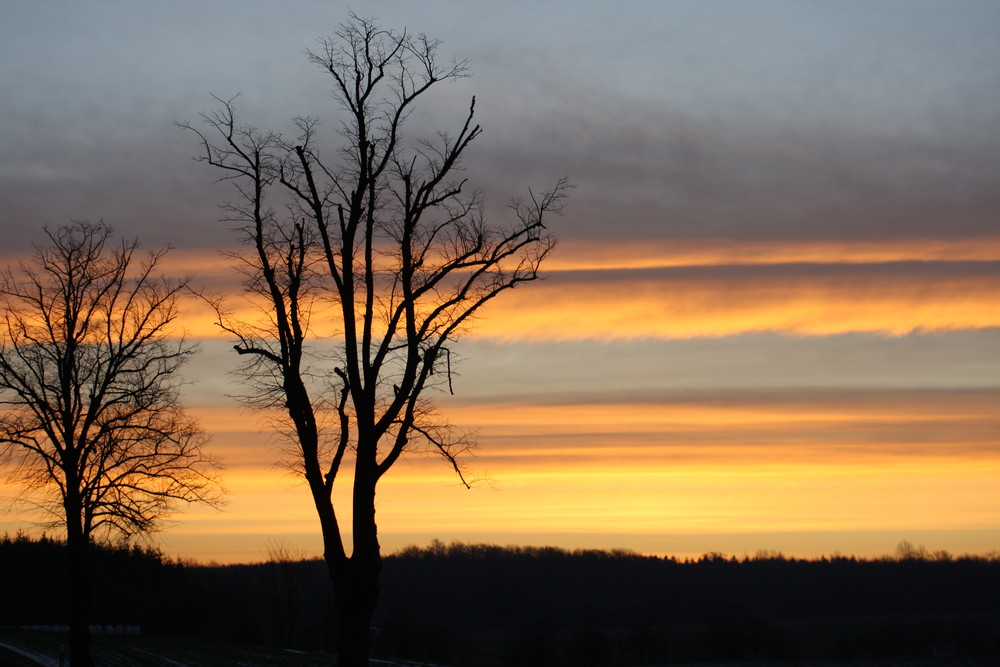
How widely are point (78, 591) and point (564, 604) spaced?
112 meters

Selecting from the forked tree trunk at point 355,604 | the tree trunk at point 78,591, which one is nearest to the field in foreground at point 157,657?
the tree trunk at point 78,591

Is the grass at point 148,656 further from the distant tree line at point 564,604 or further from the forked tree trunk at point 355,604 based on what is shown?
the forked tree trunk at point 355,604

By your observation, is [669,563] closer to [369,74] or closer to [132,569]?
[132,569]

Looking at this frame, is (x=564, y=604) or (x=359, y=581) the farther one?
(x=564, y=604)

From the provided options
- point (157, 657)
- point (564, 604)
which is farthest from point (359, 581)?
point (564, 604)

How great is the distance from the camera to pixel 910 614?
116 metres

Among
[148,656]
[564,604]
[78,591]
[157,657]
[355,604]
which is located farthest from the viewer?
[564,604]

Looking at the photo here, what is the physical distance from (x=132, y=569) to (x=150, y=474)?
67.0m

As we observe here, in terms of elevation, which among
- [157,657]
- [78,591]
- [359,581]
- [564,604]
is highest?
[359,581]

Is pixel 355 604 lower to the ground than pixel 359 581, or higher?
lower

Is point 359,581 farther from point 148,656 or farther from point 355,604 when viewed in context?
point 148,656

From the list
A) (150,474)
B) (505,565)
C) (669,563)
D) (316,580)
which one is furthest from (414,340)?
(669,563)

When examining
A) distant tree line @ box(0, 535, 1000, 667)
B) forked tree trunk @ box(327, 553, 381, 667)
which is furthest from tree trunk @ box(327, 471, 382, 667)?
distant tree line @ box(0, 535, 1000, 667)

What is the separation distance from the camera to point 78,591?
2655cm
